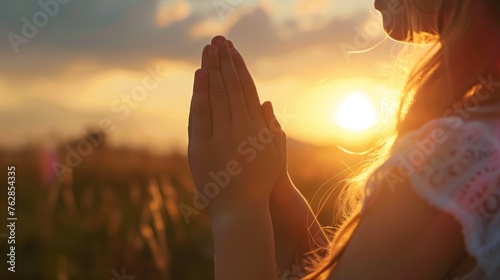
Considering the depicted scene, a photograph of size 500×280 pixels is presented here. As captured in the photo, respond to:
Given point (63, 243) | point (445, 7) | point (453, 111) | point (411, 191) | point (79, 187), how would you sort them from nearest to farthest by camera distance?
point (411, 191) → point (453, 111) → point (445, 7) → point (63, 243) → point (79, 187)

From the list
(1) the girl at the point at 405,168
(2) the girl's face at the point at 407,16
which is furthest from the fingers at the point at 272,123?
(2) the girl's face at the point at 407,16

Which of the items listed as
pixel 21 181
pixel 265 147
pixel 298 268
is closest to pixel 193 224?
pixel 21 181

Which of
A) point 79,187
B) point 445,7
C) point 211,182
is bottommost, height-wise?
point 211,182

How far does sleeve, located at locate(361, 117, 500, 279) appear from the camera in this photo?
1.38 meters

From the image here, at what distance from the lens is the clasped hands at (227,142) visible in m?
1.71

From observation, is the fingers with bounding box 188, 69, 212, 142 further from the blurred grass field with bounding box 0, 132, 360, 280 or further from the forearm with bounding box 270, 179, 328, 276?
the blurred grass field with bounding box 0, 132, 360, 280

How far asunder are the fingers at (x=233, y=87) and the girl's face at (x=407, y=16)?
0.47m

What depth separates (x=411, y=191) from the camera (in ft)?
4.58

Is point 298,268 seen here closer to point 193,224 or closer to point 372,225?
point 372,225

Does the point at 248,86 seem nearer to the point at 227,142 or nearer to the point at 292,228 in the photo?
the point at 227,142

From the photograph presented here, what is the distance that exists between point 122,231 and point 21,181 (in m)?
1.45

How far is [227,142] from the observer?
1.74 metres

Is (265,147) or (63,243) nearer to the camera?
Result: (265,147)

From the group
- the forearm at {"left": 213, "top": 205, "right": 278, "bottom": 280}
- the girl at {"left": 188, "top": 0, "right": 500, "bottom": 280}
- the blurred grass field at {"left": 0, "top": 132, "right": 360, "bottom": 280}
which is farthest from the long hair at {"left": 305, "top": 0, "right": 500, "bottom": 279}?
the blurred grass field at {"left": 0, "top": 132, "right": 360, "bottom": 280}
